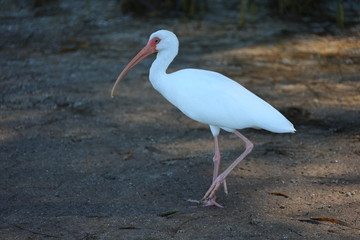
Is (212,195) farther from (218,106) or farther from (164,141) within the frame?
(164,141)

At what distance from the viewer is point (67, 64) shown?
7.25m

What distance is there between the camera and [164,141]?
5164 millimetres

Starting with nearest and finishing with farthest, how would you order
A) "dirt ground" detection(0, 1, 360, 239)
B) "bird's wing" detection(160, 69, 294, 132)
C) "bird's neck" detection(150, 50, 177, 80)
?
1. "dirt ground" detection(0, 1, 360, 239)
2. "bird's wing" detection(160, 69, 294, 132)
3. "bird's neck" detection(150, 50, 177, 80)

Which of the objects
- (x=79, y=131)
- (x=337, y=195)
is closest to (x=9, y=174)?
(x=79, y=131)

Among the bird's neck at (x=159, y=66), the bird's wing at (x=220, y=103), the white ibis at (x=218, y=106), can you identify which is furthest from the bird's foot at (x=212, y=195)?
the bird's neck at (x=159, y=66)

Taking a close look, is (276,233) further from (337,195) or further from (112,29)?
(112,29)

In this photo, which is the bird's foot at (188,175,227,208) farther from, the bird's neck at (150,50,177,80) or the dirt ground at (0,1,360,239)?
the bird's neck at (150,50,177,80)

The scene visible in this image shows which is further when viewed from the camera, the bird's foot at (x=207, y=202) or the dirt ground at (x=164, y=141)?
the bird's foot at (x=207, y=202)

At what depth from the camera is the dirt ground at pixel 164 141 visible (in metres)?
3.70

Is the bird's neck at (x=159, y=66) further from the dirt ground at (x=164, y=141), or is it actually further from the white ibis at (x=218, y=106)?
the dirt ground at (x=164, y=141)

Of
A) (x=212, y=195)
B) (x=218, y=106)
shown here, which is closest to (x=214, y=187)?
(x=212, y=195)

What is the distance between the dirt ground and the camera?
3.70 m

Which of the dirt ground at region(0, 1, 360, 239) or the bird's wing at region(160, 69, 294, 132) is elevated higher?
the bird's wing at region(160, 69, 294, 132)

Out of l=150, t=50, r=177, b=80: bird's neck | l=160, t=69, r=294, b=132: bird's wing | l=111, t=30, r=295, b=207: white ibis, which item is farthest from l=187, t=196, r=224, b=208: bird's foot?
l=150, t=50, r=177, b=80: bird's neck
